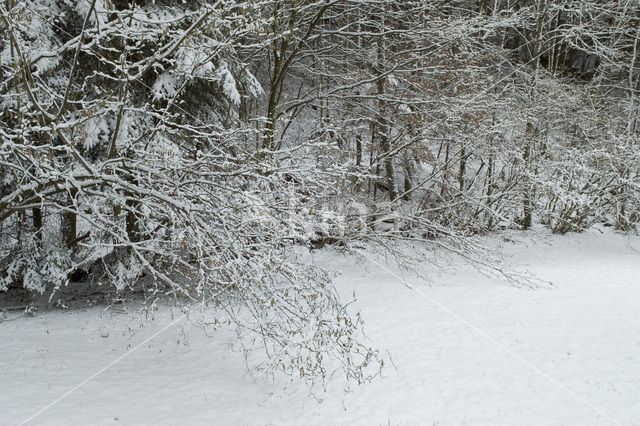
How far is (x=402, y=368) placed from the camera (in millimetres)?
7820

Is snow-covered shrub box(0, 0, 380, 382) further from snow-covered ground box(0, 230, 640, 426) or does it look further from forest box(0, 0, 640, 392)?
snow-covered ground box(0, 230, 640, 426)

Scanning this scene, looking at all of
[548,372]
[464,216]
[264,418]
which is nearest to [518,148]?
[464,216]

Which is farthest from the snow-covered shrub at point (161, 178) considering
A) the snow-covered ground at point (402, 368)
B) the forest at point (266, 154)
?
the snow-covered ground at point (402, 368)

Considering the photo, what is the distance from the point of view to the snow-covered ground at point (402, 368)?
255 inches

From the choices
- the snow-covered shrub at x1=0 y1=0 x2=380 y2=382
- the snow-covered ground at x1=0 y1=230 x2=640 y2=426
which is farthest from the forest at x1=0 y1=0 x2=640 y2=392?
the snow-covered ground at x1=0 y1=230 x2=640 y2=426

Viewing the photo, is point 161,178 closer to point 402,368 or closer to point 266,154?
point 266,154

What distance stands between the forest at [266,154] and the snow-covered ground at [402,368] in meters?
0.61

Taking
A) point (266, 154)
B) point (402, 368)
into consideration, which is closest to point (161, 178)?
point (266, 154)

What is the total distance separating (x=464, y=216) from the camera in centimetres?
1416

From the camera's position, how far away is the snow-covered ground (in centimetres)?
648

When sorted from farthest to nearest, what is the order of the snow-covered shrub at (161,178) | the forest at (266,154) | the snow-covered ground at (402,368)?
the snow-covered ground at (402,368)
the forest at (266,154)
the snow-covered shrub at (161,178)

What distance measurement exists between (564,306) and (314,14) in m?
8.06

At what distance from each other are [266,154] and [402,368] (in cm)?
396

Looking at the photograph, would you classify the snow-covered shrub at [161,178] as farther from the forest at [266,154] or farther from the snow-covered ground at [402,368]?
the snow-covered ground at [402,368]
